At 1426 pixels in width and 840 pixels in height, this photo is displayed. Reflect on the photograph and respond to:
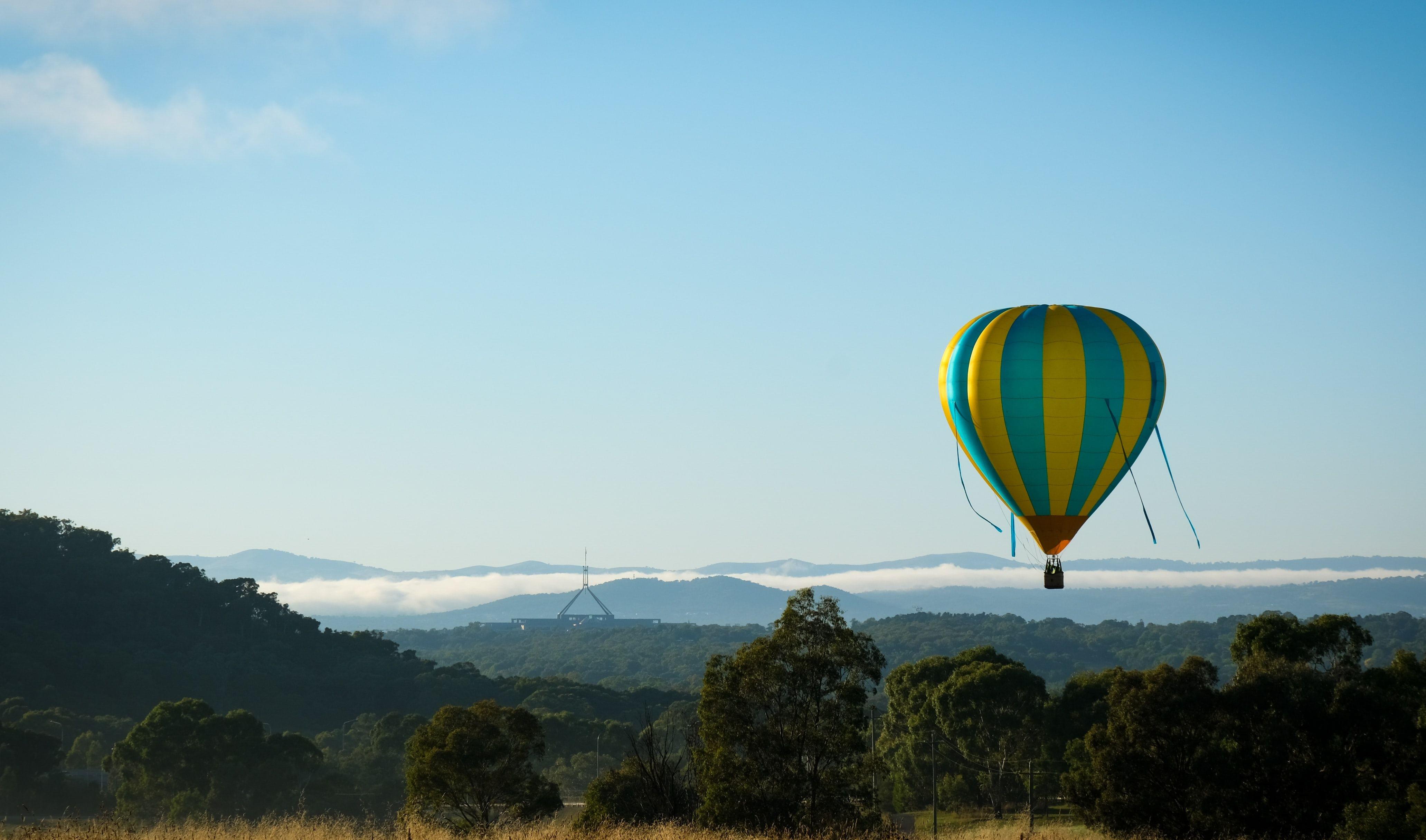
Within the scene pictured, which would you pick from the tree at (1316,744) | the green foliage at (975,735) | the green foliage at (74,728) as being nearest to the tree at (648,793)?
the tree at (1316,744)

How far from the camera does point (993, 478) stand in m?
34.9

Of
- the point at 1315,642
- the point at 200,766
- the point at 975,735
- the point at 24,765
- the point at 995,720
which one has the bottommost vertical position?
the point at 24,765

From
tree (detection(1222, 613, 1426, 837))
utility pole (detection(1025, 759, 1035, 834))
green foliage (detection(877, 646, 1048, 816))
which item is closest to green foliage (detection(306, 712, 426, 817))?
green foliage (detection(877, 646, 1048, 816))

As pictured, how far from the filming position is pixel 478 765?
133 feet

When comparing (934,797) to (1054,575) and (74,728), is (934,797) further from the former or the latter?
(74,728)

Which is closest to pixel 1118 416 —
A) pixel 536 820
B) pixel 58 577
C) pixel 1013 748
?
pixel 536 820

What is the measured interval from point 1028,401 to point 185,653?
106 metres

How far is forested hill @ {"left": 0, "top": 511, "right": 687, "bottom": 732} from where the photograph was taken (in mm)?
106688

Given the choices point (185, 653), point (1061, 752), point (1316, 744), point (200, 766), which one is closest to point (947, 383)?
point (1316, 744)

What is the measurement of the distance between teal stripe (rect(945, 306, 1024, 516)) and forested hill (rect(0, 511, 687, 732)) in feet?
226

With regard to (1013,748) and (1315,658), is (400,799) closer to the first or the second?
(1013,748)

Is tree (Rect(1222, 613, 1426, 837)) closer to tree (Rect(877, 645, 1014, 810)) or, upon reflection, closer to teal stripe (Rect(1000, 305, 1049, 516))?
teal stripe (Rect(1000, 305, 1049, 516))

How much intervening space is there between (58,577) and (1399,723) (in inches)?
5020

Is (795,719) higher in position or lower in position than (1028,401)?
lower
